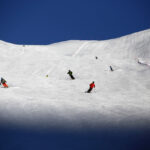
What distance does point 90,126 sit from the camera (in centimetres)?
681

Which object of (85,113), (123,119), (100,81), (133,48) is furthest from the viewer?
(133,48)

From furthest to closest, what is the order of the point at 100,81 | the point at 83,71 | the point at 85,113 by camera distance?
the point at 83,71 → the point at 100,81 → the point at 85,113

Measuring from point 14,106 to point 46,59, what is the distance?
2132cm

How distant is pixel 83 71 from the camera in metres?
22.4

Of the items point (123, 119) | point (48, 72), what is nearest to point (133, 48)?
point (48, 72)

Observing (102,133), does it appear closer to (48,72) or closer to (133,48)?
(48,72)

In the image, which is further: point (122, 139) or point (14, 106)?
point (14, 106)

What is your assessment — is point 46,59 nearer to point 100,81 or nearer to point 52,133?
point 100,81

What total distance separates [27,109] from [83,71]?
1507 centimetres

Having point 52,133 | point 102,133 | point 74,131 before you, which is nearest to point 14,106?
point 52,133

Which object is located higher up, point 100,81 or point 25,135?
point 100,81

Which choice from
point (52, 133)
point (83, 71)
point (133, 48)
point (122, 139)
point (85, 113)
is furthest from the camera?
Result: point (133, 48)

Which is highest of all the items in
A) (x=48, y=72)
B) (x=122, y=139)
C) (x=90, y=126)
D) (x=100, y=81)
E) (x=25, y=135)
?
(x=48, y=72)

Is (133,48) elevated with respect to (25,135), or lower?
elevated
